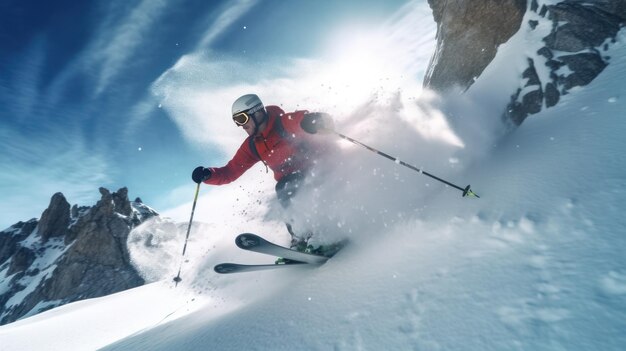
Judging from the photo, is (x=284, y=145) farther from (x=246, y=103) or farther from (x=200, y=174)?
(x=200, y=174)

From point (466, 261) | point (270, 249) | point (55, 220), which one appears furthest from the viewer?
point (55, 220)

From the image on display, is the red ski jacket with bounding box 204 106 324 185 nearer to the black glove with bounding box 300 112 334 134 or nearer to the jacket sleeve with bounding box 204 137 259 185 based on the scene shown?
the jacket sleeve with bounding box 204 137 259 185

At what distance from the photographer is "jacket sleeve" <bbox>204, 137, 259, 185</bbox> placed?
740 cm

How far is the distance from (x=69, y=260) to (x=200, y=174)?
10227cm

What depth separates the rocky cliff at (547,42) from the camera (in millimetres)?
5926

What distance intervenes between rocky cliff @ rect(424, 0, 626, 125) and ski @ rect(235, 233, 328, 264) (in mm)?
4945

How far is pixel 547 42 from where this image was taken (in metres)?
6.55

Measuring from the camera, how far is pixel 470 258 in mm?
2873

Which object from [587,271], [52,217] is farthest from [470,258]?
[52,217]

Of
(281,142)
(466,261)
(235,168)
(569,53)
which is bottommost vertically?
(466,261)

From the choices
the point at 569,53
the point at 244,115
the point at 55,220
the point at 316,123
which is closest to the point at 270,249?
the point at 316,123

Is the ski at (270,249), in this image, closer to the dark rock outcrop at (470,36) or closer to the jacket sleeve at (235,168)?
the jacket sleeve at (235,168)

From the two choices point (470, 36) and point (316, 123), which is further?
point (470, 36)

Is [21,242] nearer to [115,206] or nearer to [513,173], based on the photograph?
[115,206]
